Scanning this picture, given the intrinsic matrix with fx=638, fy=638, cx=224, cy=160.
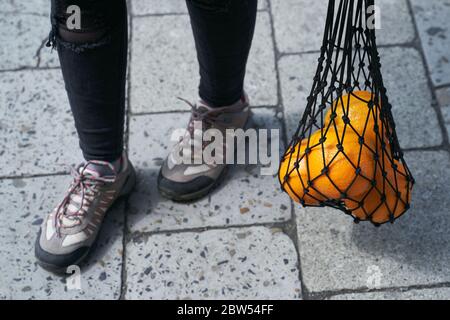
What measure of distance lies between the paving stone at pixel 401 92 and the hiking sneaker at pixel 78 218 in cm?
68

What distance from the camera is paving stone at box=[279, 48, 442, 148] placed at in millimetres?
2182

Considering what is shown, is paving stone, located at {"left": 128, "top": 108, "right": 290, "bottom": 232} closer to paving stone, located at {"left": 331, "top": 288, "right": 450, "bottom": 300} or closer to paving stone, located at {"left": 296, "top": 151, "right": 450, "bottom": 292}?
paving stone, located at {"left": 296, "top": 151, "right": 450, "bottom": 292}

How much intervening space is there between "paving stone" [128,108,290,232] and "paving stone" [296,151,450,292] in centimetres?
12

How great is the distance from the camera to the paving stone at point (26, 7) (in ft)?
8.59

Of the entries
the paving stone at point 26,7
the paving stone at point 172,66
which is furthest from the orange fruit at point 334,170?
the paving stone at point 26,7

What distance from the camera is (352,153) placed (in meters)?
1.59

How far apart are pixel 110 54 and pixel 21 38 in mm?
1050

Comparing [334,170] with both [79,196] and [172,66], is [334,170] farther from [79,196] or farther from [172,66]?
[172,66]

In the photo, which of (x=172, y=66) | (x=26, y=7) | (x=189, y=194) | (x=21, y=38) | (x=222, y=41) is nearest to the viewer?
(x=222, y=41)

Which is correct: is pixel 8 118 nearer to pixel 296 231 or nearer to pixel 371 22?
pixel 296 231

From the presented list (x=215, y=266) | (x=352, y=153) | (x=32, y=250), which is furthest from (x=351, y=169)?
(x=32, y=250)

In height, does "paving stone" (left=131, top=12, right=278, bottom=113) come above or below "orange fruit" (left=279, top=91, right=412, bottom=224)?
below

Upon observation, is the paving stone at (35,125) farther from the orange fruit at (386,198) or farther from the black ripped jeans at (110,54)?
the orange fruit at (386,198)
